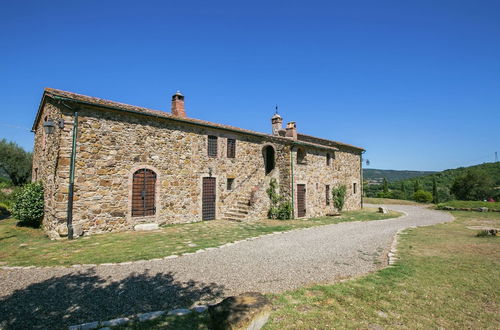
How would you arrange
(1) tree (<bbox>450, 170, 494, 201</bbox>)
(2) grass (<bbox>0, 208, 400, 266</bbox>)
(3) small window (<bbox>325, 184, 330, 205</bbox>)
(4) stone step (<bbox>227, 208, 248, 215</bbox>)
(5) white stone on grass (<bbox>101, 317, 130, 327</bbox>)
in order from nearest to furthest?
(5) white stone on grass (<bbox>101, 317, 130, 327</bbox>), (2) grass (<bbox>0, 208, 400, 266</bbox>), (4) stone step (<bbox>227, 208, 248, 215</bbox>), (3) small window (<bbox>325, 184, 330, 205</bbox>), (1) tree (<bbox>450, 170, 494, 201</bbox>)

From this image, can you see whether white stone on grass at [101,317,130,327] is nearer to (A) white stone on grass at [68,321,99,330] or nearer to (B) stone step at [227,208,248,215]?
(A) white stone on grass at [68,321,99,330]

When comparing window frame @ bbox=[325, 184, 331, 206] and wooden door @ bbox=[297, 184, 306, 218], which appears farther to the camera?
window frame @ bbox=[325, 184, 331, 206]

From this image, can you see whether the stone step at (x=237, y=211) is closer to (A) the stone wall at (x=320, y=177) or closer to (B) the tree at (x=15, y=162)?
(A) the stone wall at (x=320, y=177)

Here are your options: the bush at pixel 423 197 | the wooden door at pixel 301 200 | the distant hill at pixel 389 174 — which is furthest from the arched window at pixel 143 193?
the distant hill at pixel 389 174

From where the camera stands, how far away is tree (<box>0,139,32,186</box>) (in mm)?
25828

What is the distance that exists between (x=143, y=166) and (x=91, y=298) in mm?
8076

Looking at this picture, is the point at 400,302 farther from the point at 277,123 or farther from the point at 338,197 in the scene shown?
the point at 277,123

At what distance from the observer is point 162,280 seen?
5211 millimetres

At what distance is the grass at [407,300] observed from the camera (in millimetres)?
3654

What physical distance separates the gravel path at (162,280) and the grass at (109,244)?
747 mm

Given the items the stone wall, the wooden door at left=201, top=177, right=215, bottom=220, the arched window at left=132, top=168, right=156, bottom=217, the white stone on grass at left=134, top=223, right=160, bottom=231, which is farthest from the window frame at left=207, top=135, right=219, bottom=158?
the stone wall

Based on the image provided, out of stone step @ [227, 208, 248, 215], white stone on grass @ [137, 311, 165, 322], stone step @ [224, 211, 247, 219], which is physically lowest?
white stone on grass @ [137, 311, 165, 322]

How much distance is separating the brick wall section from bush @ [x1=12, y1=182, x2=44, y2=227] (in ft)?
2.31

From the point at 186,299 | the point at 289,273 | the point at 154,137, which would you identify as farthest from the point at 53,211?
the point at 289,273
